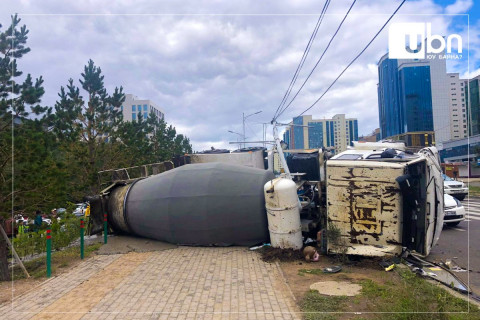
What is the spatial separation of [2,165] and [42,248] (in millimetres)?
3536

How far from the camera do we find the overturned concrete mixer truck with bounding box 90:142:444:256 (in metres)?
7.10

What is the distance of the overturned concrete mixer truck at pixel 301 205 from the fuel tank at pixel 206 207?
0.03 meters

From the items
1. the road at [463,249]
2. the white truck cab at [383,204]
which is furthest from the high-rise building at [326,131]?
the white truck cab at [383,204]

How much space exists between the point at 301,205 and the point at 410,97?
307 inches

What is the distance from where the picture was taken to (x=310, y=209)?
9289 millimetres

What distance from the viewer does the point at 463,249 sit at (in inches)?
344

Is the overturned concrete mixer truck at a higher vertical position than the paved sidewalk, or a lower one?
higher

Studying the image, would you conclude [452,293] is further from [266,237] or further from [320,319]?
[266,237]

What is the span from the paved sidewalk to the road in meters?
3.71

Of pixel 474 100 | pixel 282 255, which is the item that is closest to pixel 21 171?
pixel 282 255

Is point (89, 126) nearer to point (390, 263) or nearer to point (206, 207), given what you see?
point (206, 207)

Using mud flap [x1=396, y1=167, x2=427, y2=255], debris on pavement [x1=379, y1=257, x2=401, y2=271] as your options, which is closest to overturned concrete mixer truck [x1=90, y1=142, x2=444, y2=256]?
mud flap [x1=396, y1=167, x2=427, y2=255]

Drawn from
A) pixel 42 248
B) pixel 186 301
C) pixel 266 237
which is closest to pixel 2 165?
pixel 42 248

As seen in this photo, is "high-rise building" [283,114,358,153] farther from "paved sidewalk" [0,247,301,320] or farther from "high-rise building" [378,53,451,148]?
"paved sidewalk" [0,247,301,320]
